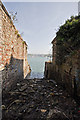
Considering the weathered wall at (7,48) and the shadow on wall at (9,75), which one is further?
the shadow on wall at (9,75)

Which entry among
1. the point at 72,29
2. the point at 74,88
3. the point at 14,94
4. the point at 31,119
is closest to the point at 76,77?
the point at 74,88

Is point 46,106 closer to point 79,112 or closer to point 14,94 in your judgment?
point 79,112

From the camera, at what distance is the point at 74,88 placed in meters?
2.75

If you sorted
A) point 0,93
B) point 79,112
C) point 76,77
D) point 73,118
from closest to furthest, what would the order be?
1. point 73,118
2. point 79,112
3. point 0,93
4. point 76,77

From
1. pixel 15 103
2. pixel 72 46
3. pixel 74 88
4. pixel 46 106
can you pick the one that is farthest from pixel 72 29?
pixel 15 103

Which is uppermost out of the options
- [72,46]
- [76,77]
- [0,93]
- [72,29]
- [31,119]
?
[72,29]

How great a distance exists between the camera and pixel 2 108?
2289 millimetres

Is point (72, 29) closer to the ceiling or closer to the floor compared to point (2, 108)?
closer to the ceiling

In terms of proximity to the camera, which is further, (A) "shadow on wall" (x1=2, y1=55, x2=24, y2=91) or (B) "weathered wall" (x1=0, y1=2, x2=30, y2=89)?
(A) "shadow on wall" (x1=2, y1=55, x2=24, y2=91)

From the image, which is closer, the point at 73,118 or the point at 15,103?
the point at 73,118

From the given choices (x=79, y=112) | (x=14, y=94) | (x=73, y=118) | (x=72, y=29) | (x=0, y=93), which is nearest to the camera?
(x=73, y=118)

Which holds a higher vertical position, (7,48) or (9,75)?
(7,48)

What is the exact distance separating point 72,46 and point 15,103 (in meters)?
3.69

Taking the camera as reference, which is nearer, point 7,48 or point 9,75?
point 7,48
